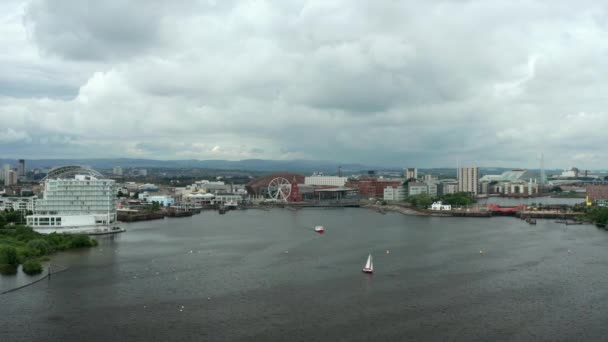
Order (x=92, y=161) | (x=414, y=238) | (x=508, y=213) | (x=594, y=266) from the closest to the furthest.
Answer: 1. (x=594, y=266)
2. (x=414, y=238)
3. (x=508, y=213)
4. (x=92, y=161)

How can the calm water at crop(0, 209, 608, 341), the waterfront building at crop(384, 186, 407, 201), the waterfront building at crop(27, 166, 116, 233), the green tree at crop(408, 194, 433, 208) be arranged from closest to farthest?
the calm water at crop(0, 209, 608, 341) < the waterfront building at crop(27, 166, 116, 233) < the green tree at crop(408, 194, 433, 208) < the waterfront building at crop(384, 186, 407, 201)

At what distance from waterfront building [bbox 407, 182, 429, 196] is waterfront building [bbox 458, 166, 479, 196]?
9.58m

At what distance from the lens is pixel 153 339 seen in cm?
812

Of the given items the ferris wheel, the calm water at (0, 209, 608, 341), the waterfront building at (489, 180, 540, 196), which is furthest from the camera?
the waterfront building at (489, 180, 540, 196)

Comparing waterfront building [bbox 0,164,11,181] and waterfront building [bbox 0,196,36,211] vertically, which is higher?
waterfront building [bbox 0,164,11,181]

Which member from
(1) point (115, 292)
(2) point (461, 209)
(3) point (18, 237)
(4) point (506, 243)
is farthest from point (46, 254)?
(2) point (461, 209)

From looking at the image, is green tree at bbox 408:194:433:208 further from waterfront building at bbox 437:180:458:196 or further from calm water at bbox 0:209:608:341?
calm water at bbox 0:209:608:341

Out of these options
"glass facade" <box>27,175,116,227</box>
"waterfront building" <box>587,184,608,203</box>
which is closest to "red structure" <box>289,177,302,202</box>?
"waterfront building" <box>587,184,608,203</box>

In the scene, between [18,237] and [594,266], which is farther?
[18,237]

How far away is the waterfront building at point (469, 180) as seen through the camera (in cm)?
5289

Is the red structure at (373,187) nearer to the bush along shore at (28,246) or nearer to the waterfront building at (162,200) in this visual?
the waterfront building at (162,200)

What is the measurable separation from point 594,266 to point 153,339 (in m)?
10.5

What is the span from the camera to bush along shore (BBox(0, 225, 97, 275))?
40.8ft

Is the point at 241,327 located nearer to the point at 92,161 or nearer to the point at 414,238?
the point at 414,238
